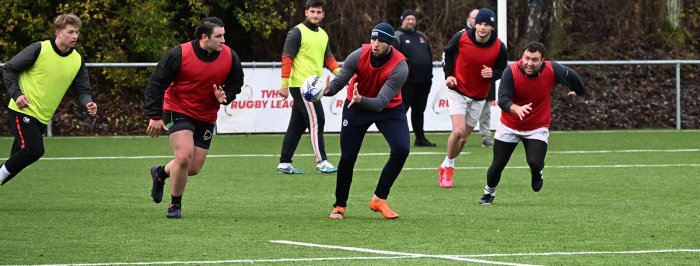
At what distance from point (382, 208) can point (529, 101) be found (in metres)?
1.86

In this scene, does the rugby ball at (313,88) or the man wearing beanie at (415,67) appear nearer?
the rugby ball at (313,88)

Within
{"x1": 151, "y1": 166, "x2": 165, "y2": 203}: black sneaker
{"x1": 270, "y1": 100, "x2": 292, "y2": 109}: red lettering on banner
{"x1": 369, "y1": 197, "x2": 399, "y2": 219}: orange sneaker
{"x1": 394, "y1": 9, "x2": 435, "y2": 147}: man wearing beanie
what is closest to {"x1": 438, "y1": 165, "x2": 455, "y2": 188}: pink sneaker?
{"x1": 369, "y1": 197, "x2": 399, "y2": 219}: orange sneaker

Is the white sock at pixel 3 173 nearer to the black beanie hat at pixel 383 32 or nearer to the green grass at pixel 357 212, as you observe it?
the green grass at pixel 357 212

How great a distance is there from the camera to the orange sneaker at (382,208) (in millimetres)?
11422

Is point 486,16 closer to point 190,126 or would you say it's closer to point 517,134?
point 517,134

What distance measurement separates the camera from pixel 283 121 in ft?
76.6

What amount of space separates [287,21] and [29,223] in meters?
17.3

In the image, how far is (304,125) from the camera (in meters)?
16.4

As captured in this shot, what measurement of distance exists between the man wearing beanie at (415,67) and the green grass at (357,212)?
146cm

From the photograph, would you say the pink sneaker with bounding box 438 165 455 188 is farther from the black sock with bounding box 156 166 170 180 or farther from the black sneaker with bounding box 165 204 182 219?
the black sneaker with bounding box 165 204 182 219

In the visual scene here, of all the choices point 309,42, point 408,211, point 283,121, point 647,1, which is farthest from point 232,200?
point 647,1

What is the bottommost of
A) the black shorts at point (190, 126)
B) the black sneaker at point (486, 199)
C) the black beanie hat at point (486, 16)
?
the black sneaker at point (486, 199)

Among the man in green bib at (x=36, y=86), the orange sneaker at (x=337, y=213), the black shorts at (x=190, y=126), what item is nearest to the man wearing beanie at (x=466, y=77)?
the orange sneaker at (x=337, y=213)

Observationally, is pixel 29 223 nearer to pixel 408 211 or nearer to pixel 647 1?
pixel 408 211
